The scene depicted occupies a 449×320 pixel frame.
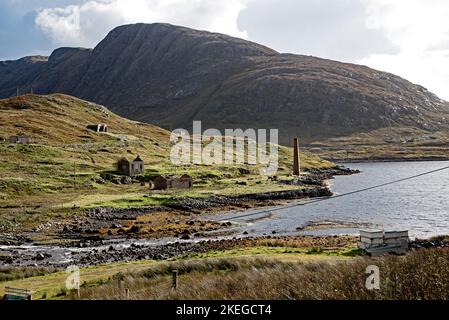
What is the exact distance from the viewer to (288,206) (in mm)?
93500

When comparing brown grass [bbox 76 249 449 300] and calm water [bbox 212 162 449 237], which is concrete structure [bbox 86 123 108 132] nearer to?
calm water [bbox 212 162 449 237]

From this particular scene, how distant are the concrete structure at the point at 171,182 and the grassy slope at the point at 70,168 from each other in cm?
303

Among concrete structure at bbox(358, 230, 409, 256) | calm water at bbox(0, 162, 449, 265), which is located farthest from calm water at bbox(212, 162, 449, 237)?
concrete structure at bbox(358, 230, 409, 256)

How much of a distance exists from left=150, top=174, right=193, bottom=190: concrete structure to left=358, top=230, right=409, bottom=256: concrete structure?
222 ft

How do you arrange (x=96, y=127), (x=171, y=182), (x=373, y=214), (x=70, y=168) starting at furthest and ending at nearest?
(x=96, y=127)
(x=70, y=168)
(x=171, y=182)
(x=373, y=214)

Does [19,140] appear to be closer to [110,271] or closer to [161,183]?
[161,183]

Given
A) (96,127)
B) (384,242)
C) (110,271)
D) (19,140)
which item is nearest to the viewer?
(110,271)

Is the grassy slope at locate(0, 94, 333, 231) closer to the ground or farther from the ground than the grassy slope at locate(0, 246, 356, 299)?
farther from the ground

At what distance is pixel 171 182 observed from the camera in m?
105

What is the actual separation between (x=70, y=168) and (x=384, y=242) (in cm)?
8497

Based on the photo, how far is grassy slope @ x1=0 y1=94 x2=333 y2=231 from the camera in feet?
271

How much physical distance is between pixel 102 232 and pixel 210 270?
38.6m

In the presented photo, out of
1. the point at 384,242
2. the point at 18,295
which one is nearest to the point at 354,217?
the point at 384,242

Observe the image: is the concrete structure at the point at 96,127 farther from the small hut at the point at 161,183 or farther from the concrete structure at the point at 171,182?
the small hut at the point at 161,183
